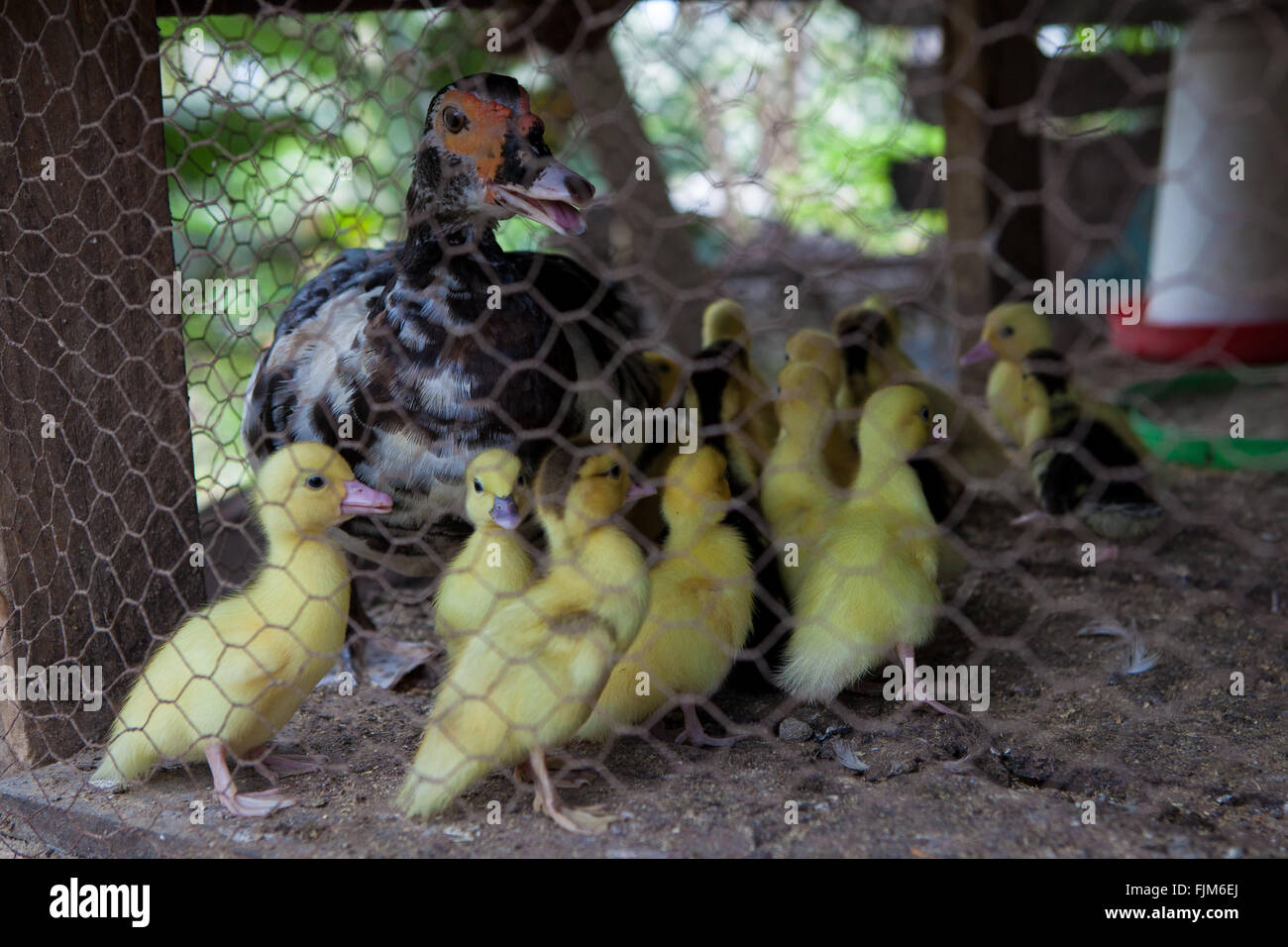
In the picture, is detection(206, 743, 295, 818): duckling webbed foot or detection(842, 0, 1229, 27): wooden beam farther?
detection(842, 0, 1229, 27): wooden beam

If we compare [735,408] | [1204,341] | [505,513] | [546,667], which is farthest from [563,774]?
[1204,341]

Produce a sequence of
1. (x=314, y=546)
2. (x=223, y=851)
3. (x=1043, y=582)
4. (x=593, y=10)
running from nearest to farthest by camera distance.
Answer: (x=223, y=851) → (x=314, y=546) → (x=1043, y=582) → (x=593, y=10)

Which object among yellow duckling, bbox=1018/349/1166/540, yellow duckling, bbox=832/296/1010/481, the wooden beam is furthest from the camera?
the wooden beam

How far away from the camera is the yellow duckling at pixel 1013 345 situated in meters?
3.12

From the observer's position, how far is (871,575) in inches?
79.0

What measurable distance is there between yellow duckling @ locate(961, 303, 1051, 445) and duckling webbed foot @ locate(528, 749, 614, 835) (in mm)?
1795

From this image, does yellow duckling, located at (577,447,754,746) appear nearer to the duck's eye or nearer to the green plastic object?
the duck's eye

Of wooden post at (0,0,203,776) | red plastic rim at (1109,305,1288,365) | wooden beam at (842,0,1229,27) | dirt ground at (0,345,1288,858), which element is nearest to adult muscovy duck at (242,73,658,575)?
wooden post at (0,0,203,776)

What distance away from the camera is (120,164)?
→ 2117 mm

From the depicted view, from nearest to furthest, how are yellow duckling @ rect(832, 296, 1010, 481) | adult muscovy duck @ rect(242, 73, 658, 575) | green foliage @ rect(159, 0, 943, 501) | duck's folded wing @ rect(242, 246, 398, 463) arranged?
adult muscovy duck @ rect(242, 73, 658, 575) → duck's folded wing @ rect(242, 246, 398, 463) → yellow duckling @ rect(832, 296, 1010, 481) → green foliage @ rect(159, 0, 943, 501)

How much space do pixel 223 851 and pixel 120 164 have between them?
1209 mm

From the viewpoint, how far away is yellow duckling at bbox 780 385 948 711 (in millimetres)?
2031
